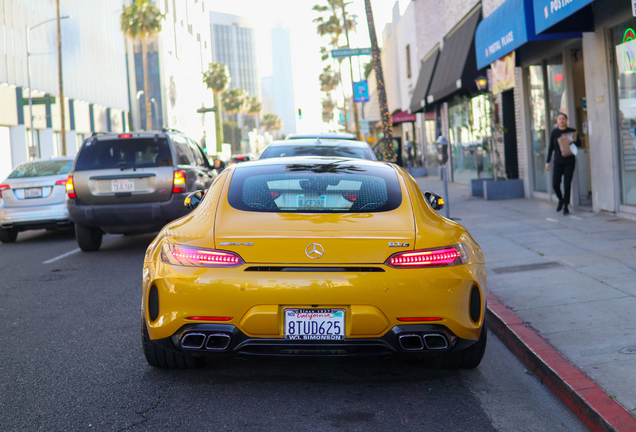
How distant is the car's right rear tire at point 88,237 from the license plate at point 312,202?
283 inches

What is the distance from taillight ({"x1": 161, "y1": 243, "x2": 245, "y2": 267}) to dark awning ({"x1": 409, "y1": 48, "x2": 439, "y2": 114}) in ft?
75.7

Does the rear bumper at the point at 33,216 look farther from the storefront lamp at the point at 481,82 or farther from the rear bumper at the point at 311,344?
the storefront lamp at the point at 481,82

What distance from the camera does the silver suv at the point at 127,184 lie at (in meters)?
10.1

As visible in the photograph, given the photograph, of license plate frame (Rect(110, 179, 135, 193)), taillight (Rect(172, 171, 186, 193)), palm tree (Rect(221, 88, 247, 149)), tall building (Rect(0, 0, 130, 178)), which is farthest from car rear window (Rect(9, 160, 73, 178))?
palm tree (Rect(221, 88, 247, 149))

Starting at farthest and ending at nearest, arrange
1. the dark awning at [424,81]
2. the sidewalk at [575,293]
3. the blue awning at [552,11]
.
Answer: the dark awning at [424,81]
the blue awning at [552,11]
the sidewalk at [575,293]

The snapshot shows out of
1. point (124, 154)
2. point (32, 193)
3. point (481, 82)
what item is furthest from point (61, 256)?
point (481, 82)

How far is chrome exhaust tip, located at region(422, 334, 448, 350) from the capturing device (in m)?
4.02

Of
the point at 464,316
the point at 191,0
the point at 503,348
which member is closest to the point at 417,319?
the point at 464,316

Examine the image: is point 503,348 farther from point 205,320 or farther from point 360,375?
point 205,320

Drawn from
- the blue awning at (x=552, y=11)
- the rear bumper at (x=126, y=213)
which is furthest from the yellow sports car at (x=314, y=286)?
the blue awning at (x=552, y=11)

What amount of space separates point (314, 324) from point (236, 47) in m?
185

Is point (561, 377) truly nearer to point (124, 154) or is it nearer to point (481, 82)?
point (124, 154)

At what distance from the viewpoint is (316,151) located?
895 centimetres

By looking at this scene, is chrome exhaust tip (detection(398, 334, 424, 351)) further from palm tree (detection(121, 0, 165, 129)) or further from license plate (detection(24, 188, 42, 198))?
palm tree (detection(121, 0, 165, 129))
